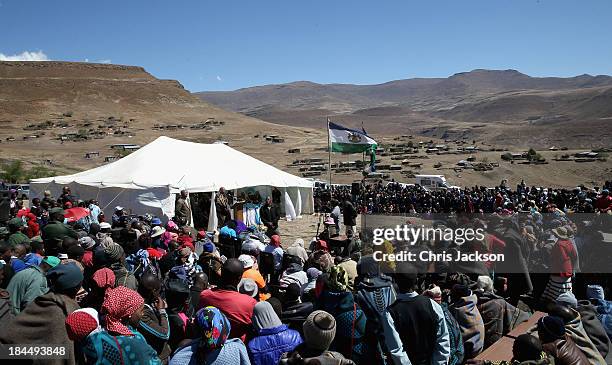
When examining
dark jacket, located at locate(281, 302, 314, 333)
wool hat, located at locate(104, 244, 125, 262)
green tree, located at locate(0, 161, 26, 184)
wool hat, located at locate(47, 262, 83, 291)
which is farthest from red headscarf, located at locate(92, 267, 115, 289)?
green tree, located at locate(0, 161, 26, 184)

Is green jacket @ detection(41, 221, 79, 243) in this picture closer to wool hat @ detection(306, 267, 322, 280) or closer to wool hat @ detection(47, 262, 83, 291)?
wool hat @ detection(306, 267, 322, 280)

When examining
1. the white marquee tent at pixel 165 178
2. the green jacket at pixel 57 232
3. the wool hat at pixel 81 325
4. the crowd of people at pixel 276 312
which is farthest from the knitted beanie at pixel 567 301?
the white marquee tent at pixel 165 178

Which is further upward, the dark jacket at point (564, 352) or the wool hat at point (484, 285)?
the dark jacket at point (564, 352)

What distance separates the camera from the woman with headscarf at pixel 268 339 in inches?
Result: 145

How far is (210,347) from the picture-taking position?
3.28 meters

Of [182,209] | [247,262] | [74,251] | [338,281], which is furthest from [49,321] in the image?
[182,209]

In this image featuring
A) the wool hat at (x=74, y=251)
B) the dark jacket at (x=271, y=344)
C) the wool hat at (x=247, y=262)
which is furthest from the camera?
the wool hat at (x=74, y=251)

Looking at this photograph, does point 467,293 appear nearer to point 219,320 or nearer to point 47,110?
point 219,320

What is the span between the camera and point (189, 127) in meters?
84.8

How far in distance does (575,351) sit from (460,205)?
1815 cm

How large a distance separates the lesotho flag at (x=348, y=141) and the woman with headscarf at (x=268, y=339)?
16151 mm

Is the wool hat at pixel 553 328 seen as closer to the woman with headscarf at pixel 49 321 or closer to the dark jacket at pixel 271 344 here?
the dark jacket at pixel 271 344

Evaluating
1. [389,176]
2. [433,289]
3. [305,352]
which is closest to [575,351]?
[433,289]

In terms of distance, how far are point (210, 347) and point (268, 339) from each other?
1.94 feet
